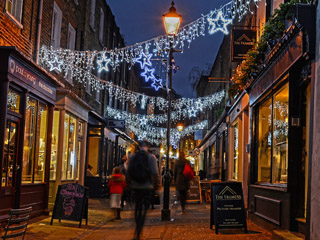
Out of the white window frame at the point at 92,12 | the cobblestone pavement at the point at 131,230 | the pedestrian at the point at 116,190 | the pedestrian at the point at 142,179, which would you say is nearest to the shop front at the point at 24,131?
the cobblestone pavement at the point at 131,230

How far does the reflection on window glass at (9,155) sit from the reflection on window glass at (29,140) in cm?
99

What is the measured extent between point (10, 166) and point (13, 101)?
1582 millimetres

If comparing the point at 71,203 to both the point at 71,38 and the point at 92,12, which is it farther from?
the point at 92,12

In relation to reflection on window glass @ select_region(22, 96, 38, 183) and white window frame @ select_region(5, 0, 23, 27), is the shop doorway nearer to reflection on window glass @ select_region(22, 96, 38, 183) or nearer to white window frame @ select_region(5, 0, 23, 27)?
reflection on window glass @ select_region(22, 96, 38, 183)

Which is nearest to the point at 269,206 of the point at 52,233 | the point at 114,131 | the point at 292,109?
the point at 292,109

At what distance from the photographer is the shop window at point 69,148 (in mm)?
16969

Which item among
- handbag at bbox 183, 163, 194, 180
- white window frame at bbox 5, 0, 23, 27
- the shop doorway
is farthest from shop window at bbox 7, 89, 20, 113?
handbag at bbox 183, 163, 194, 180

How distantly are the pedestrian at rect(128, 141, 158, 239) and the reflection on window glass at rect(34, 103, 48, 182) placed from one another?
560 centimetres

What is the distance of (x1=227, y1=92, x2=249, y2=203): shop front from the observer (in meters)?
15.8

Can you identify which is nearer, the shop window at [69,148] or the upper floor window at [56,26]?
the upper floor window at [56,26]

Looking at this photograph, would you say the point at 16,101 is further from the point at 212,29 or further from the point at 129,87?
the point at 129,87

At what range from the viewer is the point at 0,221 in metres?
10.2

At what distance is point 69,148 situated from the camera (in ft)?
57.9

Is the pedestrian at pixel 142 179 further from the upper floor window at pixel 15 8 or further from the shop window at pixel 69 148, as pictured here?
the shop window at pixel 69 148
